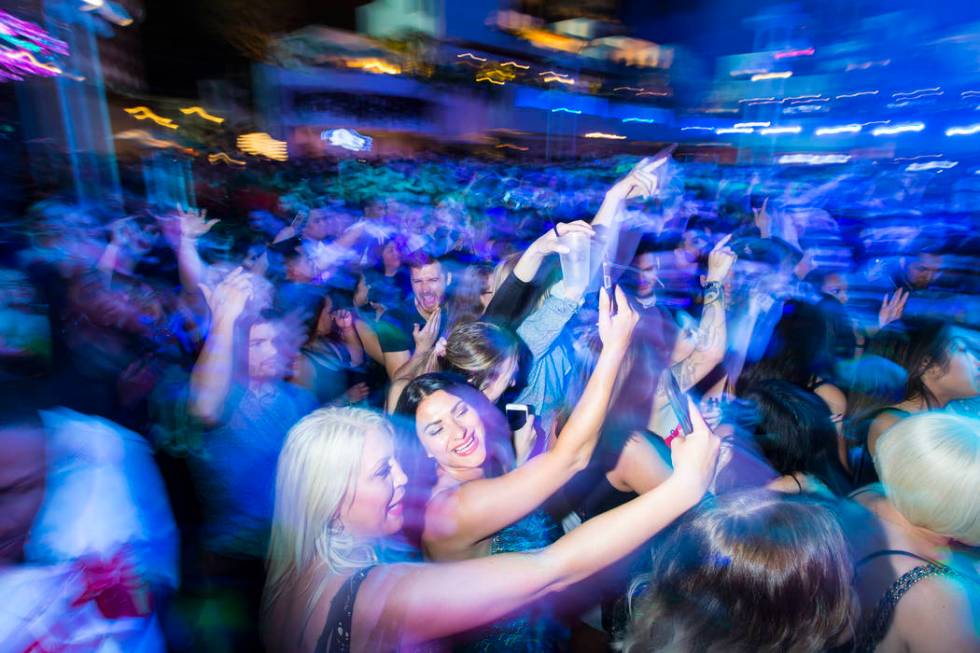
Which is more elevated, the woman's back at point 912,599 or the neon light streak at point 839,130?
the neon light streak at point 839,130

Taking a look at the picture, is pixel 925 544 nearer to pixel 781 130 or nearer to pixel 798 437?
pixel 798 437

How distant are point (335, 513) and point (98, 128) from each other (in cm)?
1085

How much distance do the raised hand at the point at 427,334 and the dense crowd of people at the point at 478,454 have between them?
17mm

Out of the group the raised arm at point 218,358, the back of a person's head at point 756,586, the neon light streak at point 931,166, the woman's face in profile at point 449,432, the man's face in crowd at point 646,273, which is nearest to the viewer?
the back of a person's head at point 756,586

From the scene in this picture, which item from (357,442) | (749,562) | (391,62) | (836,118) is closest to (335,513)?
(357,442)

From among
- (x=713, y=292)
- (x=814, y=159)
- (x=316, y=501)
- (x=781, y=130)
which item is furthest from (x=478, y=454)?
(x=781, y=130)

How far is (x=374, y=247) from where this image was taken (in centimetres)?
393

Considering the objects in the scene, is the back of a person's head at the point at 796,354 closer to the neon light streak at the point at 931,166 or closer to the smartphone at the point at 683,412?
the smartphone at the point at 683,412

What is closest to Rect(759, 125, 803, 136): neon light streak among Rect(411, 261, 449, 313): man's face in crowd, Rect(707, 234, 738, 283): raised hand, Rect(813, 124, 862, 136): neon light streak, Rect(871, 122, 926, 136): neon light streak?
Rect(813, 124, 862, 136): neon light streak

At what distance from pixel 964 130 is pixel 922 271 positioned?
20119 mm

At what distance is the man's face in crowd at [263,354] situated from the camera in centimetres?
189

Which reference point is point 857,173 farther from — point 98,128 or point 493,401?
point 98,128

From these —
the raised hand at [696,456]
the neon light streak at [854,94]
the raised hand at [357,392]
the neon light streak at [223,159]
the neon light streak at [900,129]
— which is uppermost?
the neon light streak at [854,94]

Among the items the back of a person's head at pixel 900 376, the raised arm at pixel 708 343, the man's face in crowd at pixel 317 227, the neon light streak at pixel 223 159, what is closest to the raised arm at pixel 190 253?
the man's face in crowd at pixel 317 227
